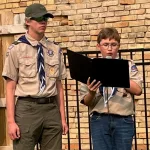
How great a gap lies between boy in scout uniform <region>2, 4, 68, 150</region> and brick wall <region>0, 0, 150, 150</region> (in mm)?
2746

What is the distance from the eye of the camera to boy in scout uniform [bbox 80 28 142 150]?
407 cm

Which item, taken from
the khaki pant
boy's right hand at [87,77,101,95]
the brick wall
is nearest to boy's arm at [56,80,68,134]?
the khaki pant

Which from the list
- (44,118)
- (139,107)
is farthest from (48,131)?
(139,107)

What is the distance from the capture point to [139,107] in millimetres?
6672

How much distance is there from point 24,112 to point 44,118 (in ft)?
0.55

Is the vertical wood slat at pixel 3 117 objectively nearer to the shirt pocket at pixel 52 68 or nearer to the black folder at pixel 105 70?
the shirt pocket at pixel 52 68

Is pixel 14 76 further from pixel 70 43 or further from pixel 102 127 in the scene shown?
pixel 70 43

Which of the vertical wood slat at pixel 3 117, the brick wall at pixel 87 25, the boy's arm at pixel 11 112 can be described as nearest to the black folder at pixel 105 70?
the boy's arm at pixel 11 112

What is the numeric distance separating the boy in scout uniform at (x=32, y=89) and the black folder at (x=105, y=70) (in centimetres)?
27

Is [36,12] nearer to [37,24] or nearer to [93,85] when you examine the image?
[37,24]

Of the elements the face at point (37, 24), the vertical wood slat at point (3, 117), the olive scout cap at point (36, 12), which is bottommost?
the vertical wood slat at point (3, 117)

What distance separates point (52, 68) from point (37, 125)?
1.58 ft

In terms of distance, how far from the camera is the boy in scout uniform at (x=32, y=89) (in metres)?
4.02

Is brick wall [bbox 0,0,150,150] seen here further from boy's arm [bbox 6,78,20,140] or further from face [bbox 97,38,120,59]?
boy's arm [bbox 6,78,20,140]
